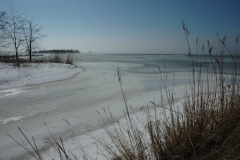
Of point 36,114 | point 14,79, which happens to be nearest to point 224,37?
point 36,114

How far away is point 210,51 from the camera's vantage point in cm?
162

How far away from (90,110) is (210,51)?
2.46 meters

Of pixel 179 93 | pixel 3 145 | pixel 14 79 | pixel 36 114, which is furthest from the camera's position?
pixel 14 79

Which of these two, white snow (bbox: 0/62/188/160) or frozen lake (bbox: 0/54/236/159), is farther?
frozen lake (bbox: 0/54/236/159)

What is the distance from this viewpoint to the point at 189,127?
4.39 feet

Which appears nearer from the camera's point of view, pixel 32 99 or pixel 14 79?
pixel 32 99

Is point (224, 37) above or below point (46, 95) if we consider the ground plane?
above

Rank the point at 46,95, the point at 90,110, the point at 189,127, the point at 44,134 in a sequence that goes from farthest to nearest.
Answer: the point at 46,95
the point at 90,110
the point at 44,134
the point at 189,127

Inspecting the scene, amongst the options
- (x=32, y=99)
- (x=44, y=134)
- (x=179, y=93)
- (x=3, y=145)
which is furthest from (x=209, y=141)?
(x=32, y=99)

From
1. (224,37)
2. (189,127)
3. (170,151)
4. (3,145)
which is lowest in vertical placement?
(3,145)

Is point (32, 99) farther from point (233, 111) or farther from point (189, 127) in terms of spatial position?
point (233, 111)

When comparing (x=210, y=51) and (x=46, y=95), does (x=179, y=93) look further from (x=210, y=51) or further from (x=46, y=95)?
(x=46, y=95)

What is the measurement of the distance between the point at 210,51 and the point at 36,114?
317 centimetres

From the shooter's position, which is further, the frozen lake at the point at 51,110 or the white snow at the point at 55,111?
the frozen lake at the point at 51,110
